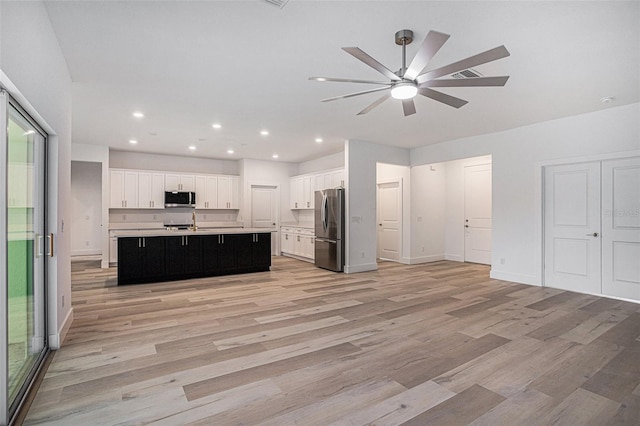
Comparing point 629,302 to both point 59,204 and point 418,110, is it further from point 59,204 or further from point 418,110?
point 59,204

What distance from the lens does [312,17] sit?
2.49 metres

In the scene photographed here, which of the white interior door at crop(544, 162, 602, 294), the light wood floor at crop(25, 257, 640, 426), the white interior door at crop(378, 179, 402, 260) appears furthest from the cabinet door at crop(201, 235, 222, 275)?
the white interior door at crop(544, 162, 602, 294)

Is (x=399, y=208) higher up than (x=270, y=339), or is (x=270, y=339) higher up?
(x=399, y=208)

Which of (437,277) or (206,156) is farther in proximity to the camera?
(206,156)

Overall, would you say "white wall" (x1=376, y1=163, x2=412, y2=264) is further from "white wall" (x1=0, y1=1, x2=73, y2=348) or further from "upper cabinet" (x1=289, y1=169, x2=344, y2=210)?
"white wall" (x1=0, y1=1, x2=73, y2=348)

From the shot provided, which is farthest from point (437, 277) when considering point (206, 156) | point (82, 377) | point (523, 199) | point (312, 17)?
point (206, 156)

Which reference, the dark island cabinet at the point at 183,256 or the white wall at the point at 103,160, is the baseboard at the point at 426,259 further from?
the white wall at the point at 103,160

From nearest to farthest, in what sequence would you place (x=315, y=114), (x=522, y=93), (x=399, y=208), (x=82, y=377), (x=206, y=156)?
(x=82, y=377) < (x=522, y=93) < (x=315, y=114) < (x=399, y=208) < (x=206, y=156)

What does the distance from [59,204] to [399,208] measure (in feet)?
21.7

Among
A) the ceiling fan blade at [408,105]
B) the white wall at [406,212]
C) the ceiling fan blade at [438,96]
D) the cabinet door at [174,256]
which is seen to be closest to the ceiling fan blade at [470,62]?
the ceiling fan blade at [438,96]

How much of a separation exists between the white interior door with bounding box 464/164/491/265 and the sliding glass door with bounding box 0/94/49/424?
7.87 meters

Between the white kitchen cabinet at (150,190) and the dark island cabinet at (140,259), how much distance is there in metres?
2.78

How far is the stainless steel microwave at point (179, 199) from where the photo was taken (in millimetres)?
7992

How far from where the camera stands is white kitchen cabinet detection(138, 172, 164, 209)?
7.91 m
